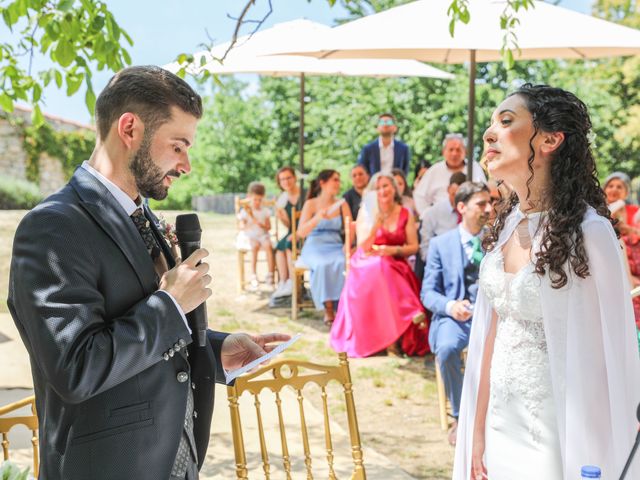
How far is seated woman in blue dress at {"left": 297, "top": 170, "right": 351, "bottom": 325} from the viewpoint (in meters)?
8.98

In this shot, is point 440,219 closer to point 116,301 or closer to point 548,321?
point 548,321

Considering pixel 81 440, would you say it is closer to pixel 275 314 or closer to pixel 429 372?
pixel 429 372

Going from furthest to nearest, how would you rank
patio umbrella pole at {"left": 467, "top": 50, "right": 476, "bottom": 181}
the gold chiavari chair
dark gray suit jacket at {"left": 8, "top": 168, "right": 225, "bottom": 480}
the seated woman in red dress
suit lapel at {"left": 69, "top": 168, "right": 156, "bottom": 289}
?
the gold chiavari chair, patio umbrella pole at {"left": 467, "top": 50, "right": 476, "bottom": 181}, the seated woman in red dress, suit lapel at {"left": 69, "top": 168, "right": 156, "bottom": 289}, dark gray suit jacket at {"left": 8, "top": 168, "right": 225, "bottom": 480}

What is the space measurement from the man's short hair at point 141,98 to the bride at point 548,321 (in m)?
1.10

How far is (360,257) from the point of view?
Result: 784 centimetres

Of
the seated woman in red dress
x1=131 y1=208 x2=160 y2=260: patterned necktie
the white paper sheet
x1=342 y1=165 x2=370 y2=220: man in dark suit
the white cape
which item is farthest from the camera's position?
x1=342 y1=165 x2=370 y2=220: man in dark suit

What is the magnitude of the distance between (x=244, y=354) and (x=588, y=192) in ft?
3.78

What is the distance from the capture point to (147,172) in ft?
6.25

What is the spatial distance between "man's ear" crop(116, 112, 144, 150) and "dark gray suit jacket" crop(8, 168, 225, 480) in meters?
0.12

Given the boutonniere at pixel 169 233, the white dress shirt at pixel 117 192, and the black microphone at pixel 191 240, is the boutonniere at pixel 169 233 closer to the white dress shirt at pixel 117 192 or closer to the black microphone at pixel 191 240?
the black microphone at pixel 191 240

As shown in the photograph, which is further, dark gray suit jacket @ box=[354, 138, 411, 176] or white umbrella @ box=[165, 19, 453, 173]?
dark gray suit jacket @ box=[354, 138, 411, 176]

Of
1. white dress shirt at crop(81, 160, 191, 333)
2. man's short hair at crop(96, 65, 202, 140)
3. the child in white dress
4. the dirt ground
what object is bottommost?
the dirt ground

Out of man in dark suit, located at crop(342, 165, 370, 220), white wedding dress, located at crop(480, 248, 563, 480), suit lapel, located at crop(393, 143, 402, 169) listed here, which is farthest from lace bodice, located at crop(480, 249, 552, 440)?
suit lapel, located at crop(393, 143, 402, 169)

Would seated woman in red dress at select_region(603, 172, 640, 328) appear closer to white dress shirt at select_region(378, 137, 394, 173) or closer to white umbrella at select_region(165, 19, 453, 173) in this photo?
white dress shirt at select_region(378, 137, 394, 173)
